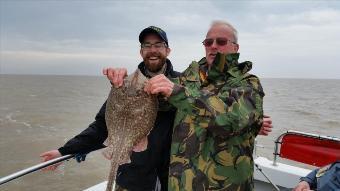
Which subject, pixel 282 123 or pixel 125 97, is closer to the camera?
pixel 125 97

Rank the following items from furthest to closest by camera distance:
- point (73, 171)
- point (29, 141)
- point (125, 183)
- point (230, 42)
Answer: point (29, 141), point (73, 171), point (125, 183), point (230, 42)

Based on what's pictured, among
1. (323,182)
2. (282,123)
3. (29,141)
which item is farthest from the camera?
(282,123)

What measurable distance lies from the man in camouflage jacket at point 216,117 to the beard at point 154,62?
0.39 m

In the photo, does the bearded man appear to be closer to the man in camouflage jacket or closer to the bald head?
the man in camouflage jacket

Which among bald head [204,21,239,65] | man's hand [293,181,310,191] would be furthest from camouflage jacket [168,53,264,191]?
man's hand [293,181,310,191]

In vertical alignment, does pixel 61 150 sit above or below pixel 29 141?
above

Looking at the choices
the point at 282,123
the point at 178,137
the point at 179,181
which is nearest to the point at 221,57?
the point at 178,137

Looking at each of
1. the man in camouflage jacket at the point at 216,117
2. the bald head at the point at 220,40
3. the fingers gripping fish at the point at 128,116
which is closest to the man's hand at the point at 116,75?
the fingers gripping fish at the point at 128,116

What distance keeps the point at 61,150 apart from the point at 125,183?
0.82 m

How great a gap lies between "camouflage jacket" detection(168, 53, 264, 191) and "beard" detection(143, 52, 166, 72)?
463 millimetres

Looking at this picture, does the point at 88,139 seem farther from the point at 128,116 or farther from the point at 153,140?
the point at 128,116

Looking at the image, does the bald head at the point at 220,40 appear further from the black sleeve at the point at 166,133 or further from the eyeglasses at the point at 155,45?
the black sleeve at the point at 166,133

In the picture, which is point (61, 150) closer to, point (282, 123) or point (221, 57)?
point (221, 57)

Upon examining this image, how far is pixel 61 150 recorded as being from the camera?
3.69m
